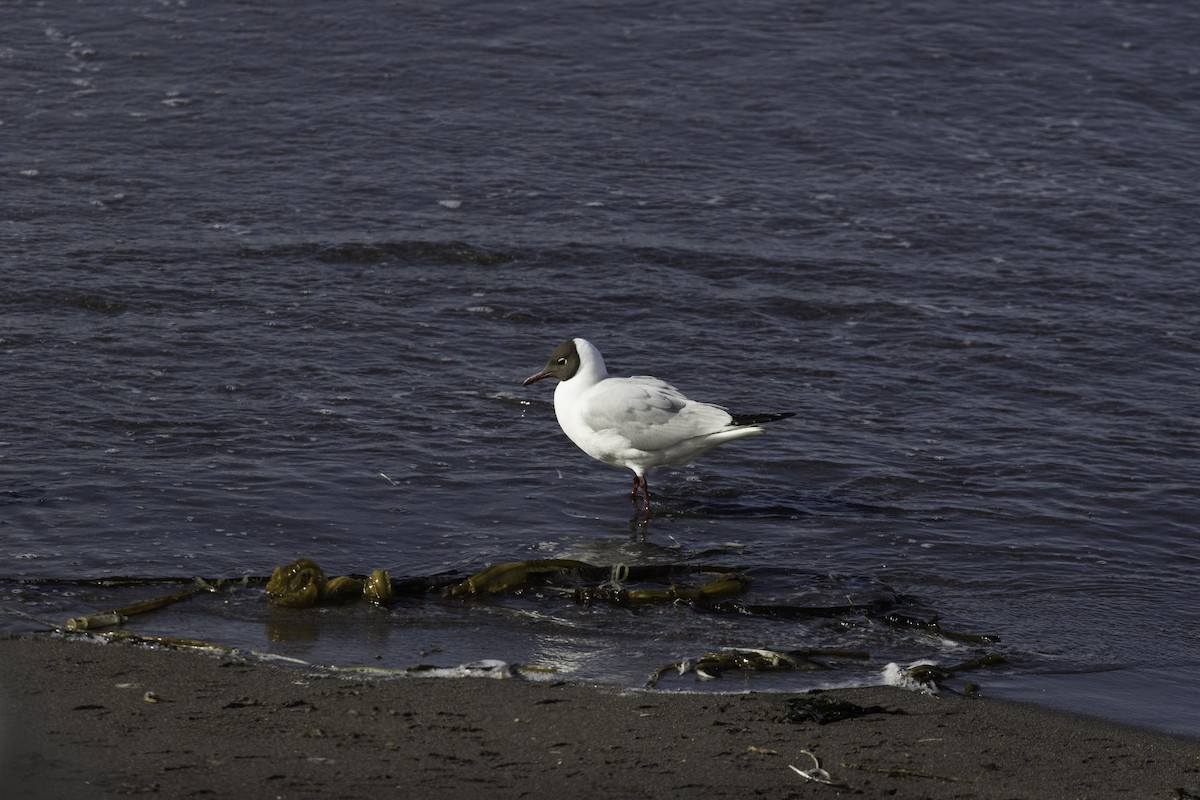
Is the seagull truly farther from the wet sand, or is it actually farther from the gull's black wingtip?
the wet sand

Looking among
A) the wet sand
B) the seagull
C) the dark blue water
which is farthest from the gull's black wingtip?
the wet sand

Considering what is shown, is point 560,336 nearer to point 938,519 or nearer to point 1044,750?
point 938,519

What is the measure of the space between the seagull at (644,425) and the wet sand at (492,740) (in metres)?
3.05

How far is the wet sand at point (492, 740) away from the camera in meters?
5.63

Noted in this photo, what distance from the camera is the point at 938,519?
950 centimetres

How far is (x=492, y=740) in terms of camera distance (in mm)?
6066

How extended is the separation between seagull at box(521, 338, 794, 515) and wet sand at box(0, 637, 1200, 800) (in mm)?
3045

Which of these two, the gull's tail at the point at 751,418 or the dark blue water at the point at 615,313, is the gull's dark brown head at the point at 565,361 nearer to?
the dark blue water at the point at 615,313

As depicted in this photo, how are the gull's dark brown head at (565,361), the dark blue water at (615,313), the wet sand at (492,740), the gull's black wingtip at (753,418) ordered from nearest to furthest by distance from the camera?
the wet sand at (492,740) → the dark blue water at (615,313) → the gull's black wingtip at (753,418) → the gull's dark brown head at (565,361)

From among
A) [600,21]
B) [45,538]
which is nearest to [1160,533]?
[45,538]

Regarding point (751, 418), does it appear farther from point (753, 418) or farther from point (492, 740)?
point (492, 740)

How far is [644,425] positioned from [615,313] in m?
3.18

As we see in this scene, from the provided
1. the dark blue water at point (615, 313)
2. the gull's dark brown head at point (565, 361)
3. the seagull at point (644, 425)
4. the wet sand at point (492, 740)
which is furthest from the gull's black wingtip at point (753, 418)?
the wet sand at point (492, 740)

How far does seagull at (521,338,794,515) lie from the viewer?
970cm
